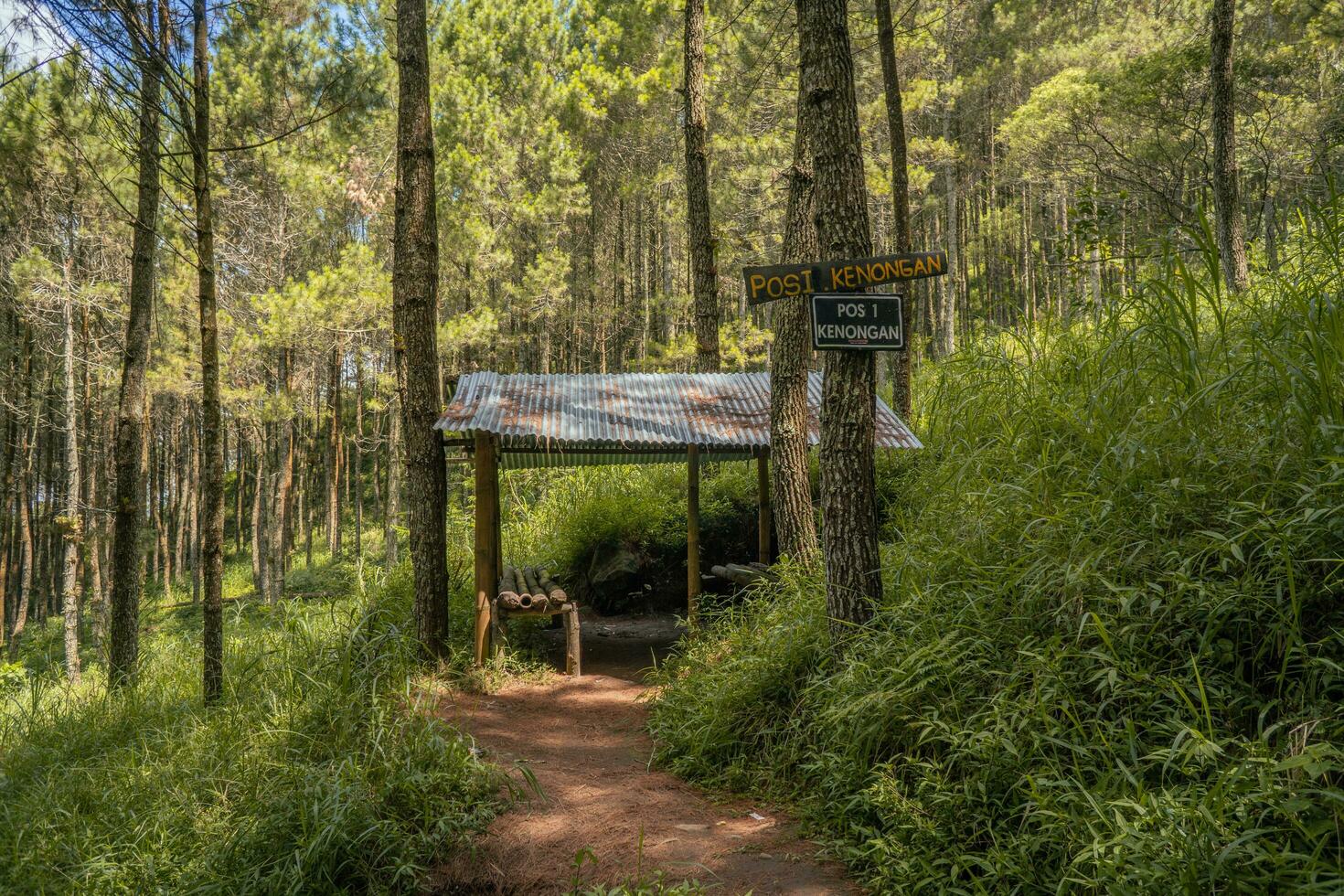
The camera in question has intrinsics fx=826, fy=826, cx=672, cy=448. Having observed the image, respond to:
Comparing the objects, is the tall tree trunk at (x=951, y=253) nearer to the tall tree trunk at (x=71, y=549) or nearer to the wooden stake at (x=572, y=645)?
the wooden stake at (x=572, y=645)

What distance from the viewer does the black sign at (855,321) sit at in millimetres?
4027

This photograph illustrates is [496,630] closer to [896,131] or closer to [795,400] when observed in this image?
[795,400]

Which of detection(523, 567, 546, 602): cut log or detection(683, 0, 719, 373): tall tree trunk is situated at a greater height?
detection(683, 0, 719, 373): tall tree trunk

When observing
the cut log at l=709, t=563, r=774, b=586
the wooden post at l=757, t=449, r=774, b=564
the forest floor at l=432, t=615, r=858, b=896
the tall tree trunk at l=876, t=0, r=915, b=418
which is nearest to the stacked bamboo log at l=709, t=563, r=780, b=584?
the cut log at l=709, t=563, r=774, b=586

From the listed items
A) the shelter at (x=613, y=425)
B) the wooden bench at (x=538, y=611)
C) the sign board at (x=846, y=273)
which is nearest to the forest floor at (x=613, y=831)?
the wooden bench at (x=538, y=611)

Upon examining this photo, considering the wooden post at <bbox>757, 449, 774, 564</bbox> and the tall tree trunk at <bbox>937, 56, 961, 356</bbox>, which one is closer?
the wooden post at <bbox>757, 449, 774, 564</bbox>

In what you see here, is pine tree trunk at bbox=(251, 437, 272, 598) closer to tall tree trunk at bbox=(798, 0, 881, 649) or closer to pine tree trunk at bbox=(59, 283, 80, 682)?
pine tree trunk at bbox=(59, 283, 80, 682)

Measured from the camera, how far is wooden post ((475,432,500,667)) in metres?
6.75

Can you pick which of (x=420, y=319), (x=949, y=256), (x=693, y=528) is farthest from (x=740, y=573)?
(x=949, y=256)

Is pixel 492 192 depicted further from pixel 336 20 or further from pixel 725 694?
pixel 725 694

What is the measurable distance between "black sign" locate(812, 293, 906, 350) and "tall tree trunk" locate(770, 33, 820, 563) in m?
2.37

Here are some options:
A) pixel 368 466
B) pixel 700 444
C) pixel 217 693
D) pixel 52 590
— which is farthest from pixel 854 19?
pixel 368 466

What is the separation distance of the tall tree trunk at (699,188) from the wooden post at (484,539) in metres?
3.69

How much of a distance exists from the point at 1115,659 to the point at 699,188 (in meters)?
8.36
